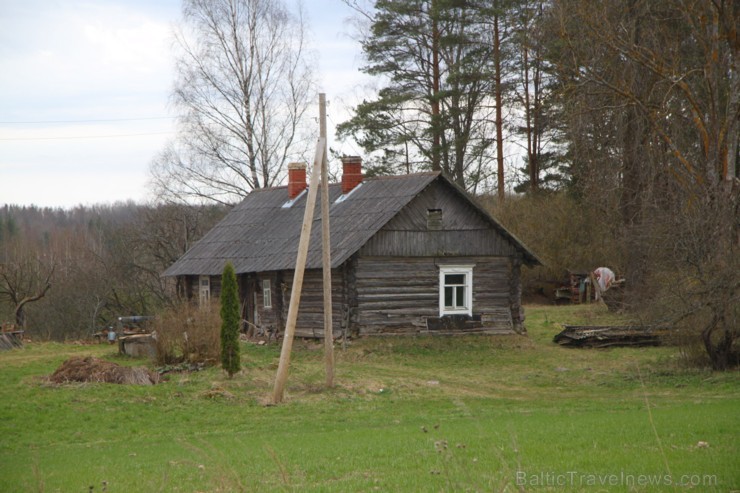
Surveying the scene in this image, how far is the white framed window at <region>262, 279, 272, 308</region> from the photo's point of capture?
2966cm

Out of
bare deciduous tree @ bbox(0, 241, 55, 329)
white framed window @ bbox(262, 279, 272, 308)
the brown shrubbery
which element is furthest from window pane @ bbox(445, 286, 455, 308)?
bare deciduous tree @ bbox(0, 241, 55, 329)

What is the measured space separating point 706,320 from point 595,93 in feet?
25.0

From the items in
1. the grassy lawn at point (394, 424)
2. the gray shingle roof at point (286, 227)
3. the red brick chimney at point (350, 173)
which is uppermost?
the red brick chimney at point (350, 173)

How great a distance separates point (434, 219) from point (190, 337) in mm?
9043

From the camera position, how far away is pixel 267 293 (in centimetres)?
2988

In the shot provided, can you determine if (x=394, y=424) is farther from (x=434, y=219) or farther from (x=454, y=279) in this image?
(x=454, y=279)

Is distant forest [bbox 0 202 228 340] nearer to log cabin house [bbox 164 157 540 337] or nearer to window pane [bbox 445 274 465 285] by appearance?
log cabin house [bbox 164 157 540 337]

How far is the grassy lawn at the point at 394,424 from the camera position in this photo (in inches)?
333

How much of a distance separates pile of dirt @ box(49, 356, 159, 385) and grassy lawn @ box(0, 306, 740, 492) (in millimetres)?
555

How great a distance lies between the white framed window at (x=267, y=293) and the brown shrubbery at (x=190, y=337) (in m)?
7.62

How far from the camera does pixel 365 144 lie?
40406 millimetres

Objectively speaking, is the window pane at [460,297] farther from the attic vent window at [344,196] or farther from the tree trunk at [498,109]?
Result: the tree trunk at [498,109]

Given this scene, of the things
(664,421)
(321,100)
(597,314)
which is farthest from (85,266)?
(664,421)

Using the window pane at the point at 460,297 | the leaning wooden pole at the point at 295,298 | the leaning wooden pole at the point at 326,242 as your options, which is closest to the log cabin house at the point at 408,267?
the window pane at the point at 460,297
